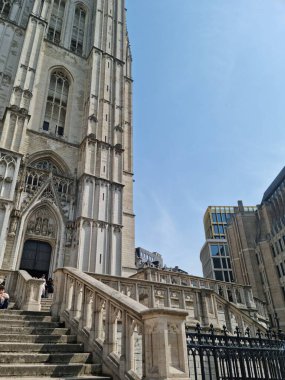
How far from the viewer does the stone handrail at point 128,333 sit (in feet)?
12.2

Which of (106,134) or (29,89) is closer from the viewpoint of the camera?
(29,89)

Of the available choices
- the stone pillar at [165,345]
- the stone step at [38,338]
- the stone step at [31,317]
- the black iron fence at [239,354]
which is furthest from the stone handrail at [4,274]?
the stone pillar at [165,345]

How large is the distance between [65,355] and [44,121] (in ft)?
65.0

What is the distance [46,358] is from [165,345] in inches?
84.8

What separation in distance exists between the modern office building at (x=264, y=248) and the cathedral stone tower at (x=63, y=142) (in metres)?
26.3

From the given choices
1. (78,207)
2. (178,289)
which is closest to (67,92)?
(78,207)

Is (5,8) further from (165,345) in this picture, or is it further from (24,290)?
(165,345)

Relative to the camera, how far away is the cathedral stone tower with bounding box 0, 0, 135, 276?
1708cm

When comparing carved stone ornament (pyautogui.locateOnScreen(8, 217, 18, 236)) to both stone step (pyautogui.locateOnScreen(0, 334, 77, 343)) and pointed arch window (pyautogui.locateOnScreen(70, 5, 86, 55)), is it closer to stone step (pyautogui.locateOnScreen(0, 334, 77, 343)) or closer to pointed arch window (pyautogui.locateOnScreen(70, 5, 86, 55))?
stone step (pyautogui.locateOnScreen(0, 334, 77, 343))

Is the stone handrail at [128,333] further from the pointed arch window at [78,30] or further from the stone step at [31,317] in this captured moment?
the pointed arch window at [78,30]

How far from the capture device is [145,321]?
13.3ft

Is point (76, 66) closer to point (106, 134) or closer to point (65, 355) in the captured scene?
point (106, 134)

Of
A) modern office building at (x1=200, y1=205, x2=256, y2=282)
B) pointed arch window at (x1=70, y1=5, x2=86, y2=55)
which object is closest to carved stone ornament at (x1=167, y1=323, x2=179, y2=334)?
pointed arch window at (x1=70, y1=5, x2=86, y2=55)

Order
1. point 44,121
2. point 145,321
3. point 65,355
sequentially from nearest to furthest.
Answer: point 145,321 < point 65,355 < point 44,121
